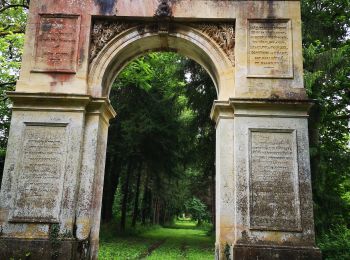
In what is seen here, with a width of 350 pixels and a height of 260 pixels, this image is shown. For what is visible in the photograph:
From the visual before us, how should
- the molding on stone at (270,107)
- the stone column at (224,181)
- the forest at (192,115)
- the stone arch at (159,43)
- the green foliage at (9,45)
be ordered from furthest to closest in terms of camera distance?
the green foliage at (9,45)
the forest at (192,115)
the stone arch at (159,43)
the molding on stone at (270,107)
the stone column at (224,181)

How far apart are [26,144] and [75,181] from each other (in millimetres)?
1283

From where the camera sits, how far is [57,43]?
26.3 feet

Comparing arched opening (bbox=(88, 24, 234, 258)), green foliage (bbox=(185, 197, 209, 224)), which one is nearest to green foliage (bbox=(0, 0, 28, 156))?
arched opening (bbox=(88, 24, 234, 258))

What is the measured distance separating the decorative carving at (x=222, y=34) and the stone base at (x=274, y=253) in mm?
3981

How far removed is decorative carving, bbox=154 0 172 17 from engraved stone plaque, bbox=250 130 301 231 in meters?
3.20

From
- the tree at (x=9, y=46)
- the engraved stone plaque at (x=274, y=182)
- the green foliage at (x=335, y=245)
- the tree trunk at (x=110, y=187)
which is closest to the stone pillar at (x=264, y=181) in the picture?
the engraved stone plaque at (x=274, y=182)

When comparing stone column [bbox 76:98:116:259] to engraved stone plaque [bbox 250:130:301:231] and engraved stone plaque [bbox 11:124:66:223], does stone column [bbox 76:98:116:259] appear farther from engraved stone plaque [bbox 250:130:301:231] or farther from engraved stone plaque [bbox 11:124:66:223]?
engraved stone plaque [bbox 250:130:301:231]

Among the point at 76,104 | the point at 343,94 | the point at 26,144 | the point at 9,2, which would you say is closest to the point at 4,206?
the point at 26,144

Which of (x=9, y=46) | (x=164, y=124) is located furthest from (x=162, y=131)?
(x=9, y=46)

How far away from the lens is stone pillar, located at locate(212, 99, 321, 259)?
702cm

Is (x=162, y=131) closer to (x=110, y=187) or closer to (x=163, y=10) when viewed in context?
(x=110, y=187)

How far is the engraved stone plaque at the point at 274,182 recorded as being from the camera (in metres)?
7.12

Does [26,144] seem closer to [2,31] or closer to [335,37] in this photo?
[2,31]

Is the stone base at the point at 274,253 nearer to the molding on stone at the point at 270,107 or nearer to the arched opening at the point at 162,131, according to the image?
the molding on stone at the point at 270,107
